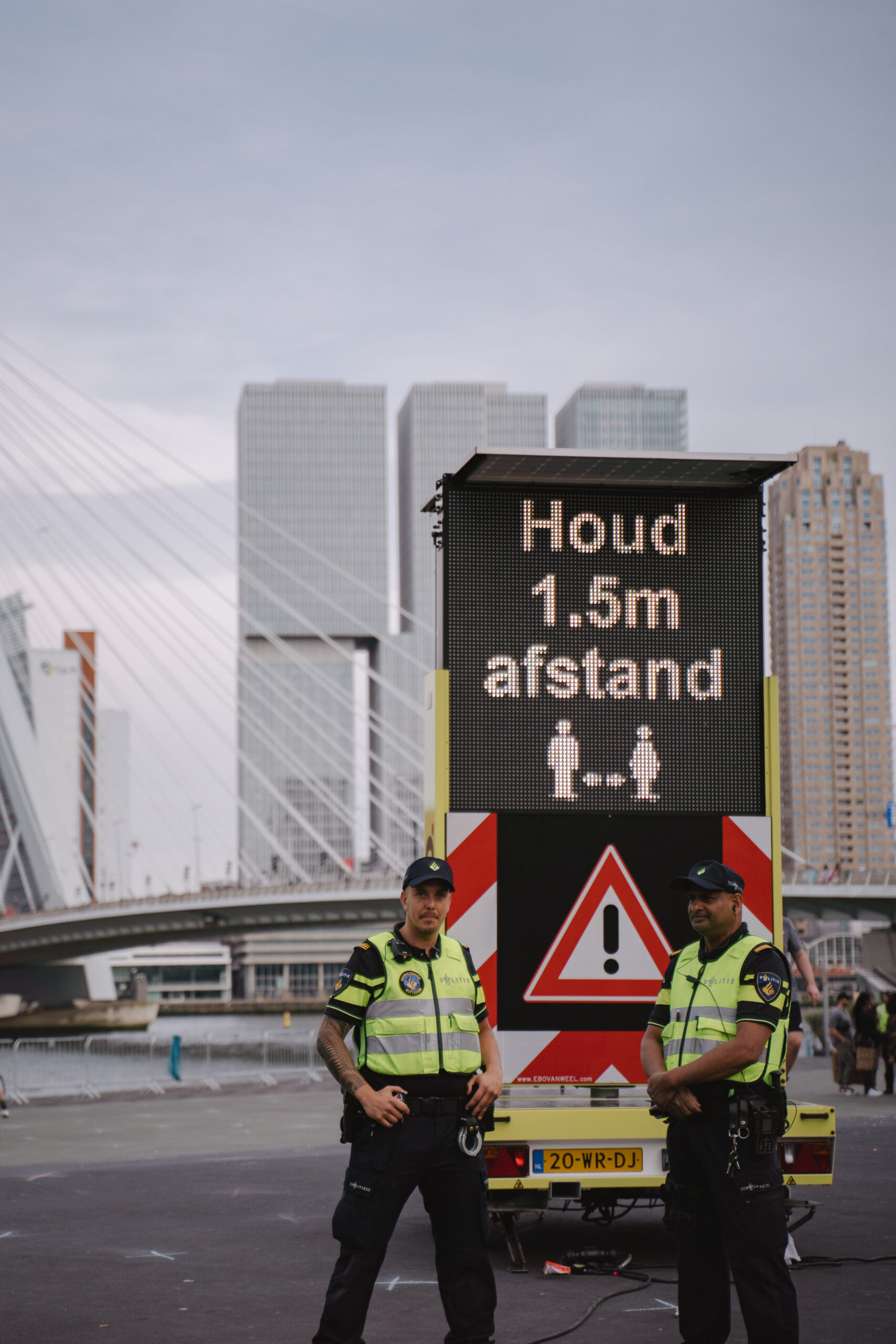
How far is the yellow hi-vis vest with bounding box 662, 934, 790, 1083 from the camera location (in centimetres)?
504

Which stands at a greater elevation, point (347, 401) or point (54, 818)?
point (347, 401)

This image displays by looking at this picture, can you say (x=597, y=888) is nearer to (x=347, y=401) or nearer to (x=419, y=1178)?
(x=419, y=1178)

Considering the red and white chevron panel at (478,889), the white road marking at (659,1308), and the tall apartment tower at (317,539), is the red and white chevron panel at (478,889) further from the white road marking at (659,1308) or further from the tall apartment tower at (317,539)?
the tall apartment tower at (317,539)

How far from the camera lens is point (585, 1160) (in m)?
7.06

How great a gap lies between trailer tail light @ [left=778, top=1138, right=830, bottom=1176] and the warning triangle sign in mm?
951

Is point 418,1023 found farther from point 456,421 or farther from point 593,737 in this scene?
point 456,421

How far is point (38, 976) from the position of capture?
70688mm

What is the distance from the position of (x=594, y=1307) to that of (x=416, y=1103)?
201cm

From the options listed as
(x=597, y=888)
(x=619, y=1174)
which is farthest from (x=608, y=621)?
(x=619, y=1174)

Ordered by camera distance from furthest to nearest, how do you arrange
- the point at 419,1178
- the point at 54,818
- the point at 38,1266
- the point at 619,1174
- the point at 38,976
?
the point at 38,976 → the point at 54,818 → the point at 38,1266 → the point at 619,1174 → the point at 419,1178

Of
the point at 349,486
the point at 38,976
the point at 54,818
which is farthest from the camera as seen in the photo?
the point at 349,486

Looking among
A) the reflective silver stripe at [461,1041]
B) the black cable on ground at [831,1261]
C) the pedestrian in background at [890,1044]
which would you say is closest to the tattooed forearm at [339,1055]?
the reflective silver stripe at [461,1041]

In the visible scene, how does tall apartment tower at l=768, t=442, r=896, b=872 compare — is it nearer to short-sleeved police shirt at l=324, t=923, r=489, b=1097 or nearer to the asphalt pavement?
the asphalt pavement

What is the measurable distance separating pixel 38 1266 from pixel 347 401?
185 meters
